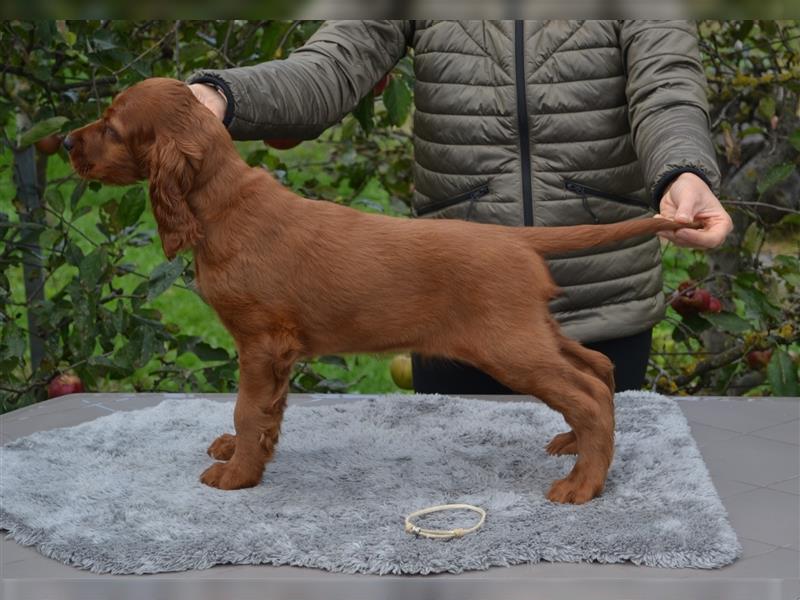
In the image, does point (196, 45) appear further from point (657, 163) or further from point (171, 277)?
point (657, 163)

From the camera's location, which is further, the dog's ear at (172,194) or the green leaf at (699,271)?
the green leaf at (699,271)

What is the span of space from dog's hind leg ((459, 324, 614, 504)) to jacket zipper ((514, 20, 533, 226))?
23.7 inches

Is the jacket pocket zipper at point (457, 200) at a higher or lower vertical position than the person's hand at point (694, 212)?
lower

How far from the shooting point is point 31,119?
11.3ft

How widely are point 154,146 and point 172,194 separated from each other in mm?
77

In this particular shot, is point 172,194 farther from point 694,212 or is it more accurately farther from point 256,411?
point 694,212

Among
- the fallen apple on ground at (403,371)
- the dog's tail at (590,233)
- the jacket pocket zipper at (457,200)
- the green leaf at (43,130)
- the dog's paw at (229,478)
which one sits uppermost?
the dog's tail at (590,233)

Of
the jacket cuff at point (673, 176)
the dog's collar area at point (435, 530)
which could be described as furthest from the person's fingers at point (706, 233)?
the dog's collar area at point (435, 530)

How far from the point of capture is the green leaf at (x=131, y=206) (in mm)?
2721

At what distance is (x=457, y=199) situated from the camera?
85.0 inches

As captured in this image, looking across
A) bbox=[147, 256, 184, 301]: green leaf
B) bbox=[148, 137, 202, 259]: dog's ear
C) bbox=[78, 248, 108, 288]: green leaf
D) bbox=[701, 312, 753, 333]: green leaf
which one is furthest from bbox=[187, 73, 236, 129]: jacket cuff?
bbox=[701, 312, 753, 333]: green leaf

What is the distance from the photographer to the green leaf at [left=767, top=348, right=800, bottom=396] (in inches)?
116

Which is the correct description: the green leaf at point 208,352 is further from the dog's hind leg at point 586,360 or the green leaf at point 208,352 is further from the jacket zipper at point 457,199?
the dog's hind leg at point 586,360

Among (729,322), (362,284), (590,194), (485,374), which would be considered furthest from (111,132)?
(729,322)
